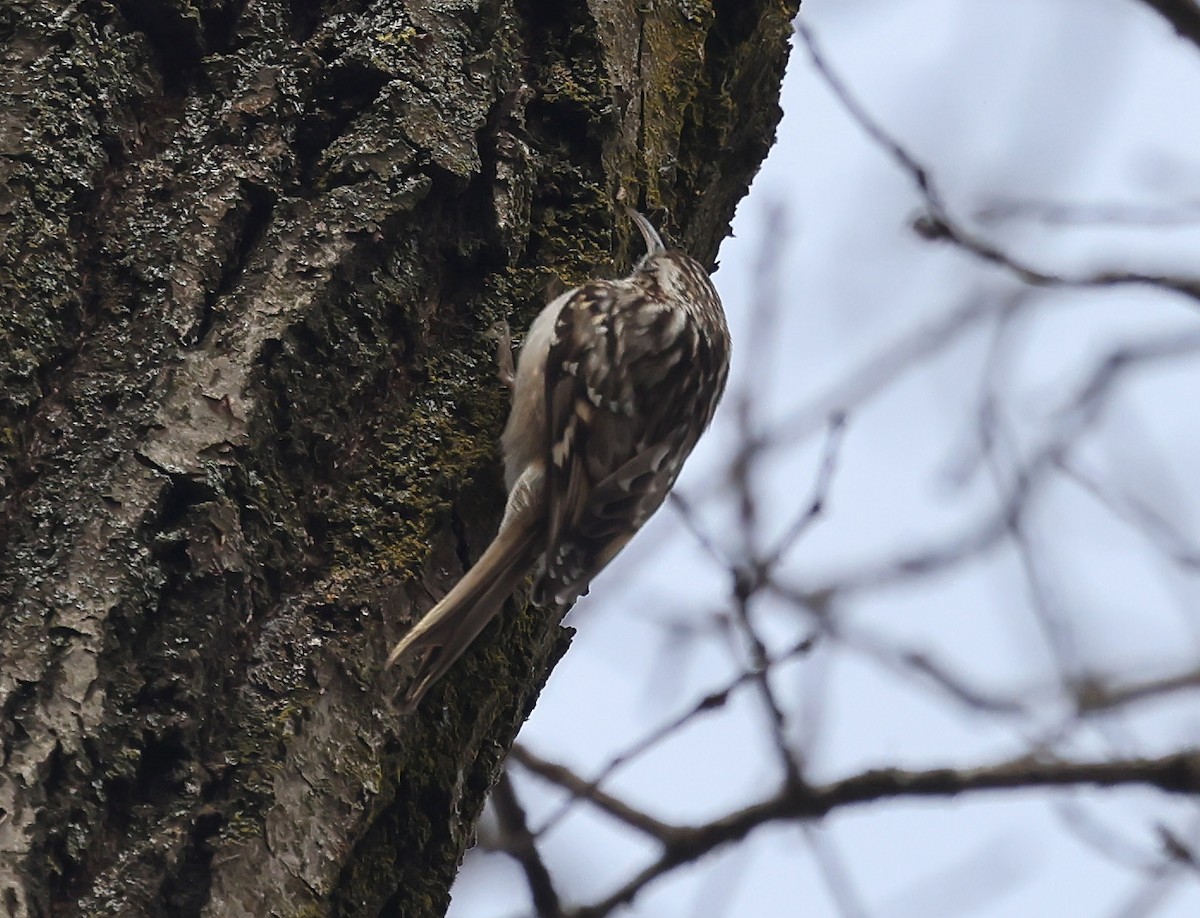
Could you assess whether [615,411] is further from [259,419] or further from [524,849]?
[259,419]

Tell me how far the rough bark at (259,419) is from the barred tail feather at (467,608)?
3cm

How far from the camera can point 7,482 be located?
55.0 inches

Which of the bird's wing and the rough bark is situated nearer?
the rough bark

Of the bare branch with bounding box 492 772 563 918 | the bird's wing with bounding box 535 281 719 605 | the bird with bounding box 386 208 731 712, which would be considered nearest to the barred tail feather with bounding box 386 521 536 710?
the bird with bounding box 386 208 731 712

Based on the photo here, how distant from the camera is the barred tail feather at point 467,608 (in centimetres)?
159

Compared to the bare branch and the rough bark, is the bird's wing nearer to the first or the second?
the rough bark

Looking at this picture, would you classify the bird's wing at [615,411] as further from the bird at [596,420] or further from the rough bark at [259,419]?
the rough bark at [259,419]

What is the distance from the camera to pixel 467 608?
1.72 meters

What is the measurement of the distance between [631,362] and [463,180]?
0.98 m

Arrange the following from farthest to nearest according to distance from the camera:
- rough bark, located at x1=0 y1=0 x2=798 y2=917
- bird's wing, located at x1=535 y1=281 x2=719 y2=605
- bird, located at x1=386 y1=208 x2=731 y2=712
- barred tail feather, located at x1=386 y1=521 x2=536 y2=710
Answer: bird's wing, located at x1=535 y1=281 x2=719 y2=605
bird, located at x1=386 y1=208 x2=731 y2=712
barred tail feather, located at x1=386 y1=521 x2=536 y2=710
rough bark, located at x1=0 y1=0 x2=798 y2=917

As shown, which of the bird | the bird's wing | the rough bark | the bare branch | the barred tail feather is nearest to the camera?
the rough bark

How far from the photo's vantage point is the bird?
6.47 feet

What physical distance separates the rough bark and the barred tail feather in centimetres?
3

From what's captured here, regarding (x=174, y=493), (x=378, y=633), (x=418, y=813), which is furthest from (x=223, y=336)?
(x=418, y=813)
